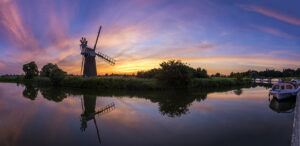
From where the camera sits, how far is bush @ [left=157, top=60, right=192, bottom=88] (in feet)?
90.6

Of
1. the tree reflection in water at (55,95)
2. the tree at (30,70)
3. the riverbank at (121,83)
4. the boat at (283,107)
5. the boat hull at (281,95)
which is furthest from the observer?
the tree at (30,70)

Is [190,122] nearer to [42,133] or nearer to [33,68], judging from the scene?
[42,133]

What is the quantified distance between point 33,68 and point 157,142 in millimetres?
75908

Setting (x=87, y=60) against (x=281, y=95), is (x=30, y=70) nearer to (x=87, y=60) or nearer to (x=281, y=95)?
(x=87, y=60)

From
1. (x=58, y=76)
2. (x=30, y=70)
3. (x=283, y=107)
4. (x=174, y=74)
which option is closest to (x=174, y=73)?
(x=174, y=74)

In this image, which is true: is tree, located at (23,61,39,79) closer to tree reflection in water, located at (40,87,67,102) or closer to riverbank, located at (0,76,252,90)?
riverbank, located at (0,76,252,90)

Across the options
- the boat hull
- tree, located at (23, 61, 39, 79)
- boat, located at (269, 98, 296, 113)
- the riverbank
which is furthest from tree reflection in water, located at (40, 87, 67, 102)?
tree, located at (23, 61, 39, 79)

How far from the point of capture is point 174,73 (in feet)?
90.2

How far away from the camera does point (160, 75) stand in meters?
27.9

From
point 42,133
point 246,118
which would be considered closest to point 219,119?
point 246,118

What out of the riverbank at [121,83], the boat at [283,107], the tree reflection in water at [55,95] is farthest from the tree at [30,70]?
the boat at [283,107]

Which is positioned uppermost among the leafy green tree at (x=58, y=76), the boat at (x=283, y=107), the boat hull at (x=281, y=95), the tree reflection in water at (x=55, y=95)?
the leafy green tree at (x=58, y=76)

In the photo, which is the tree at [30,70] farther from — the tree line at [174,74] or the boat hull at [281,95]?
the boat hull at [281,95]

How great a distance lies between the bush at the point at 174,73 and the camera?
90.6ft
